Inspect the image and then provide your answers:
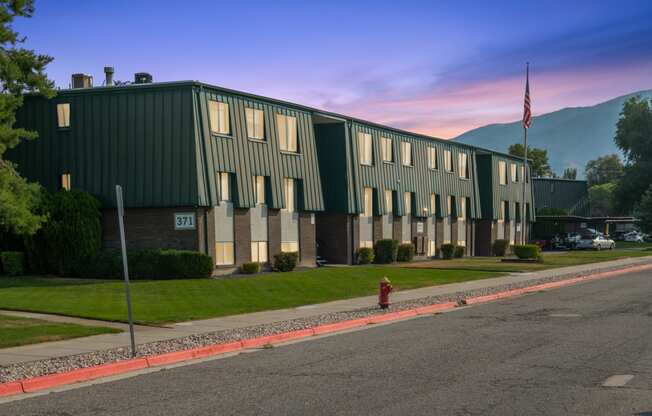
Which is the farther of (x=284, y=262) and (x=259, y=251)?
(x=259, y=251)

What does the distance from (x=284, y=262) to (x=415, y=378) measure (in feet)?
89.1

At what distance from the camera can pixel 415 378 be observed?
415 inches

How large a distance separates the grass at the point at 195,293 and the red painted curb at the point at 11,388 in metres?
7.24

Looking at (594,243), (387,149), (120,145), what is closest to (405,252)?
(387,149)

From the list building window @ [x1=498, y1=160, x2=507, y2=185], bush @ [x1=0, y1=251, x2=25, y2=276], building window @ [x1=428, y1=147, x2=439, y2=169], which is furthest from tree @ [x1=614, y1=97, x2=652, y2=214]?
bush @ [x1=0, y1=251, x2=25, y2=276]

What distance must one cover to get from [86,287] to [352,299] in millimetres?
9877

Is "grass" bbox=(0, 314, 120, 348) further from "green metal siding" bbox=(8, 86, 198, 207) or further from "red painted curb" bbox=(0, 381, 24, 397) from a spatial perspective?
"green metal siding" bbox=(8, 86, 198, 207)

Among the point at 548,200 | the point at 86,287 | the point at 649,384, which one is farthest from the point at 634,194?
the point at 649,384

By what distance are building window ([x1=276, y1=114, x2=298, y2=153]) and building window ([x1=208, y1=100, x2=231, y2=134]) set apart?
13.5 ft

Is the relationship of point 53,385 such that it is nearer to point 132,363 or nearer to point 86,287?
point 132,363

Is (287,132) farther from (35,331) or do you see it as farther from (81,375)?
(81,375)

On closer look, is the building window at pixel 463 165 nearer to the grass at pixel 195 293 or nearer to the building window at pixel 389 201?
the building window at pixel 389 201

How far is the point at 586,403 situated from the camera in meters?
8.80

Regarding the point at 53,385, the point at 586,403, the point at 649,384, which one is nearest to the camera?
the point at 586,403
